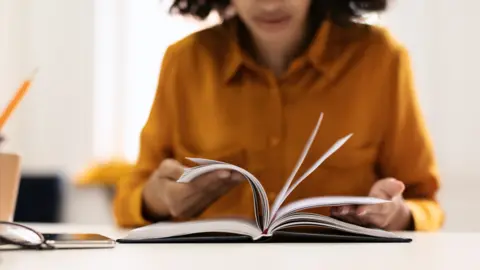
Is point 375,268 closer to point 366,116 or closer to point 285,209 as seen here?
point 285,209

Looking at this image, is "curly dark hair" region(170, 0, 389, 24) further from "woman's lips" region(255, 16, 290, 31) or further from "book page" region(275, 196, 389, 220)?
"book page" region(275, 196, 389, 220)

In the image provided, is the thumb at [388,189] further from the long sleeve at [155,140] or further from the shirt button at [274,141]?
the long sleeve at [155,140]

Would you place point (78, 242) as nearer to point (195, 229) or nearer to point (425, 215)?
point (195, 229)

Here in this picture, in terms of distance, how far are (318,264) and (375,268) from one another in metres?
0.05

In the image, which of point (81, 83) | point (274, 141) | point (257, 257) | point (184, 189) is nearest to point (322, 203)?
point (257, 257)

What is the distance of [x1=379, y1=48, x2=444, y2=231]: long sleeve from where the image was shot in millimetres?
1149

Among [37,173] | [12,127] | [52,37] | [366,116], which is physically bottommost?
[37,173]

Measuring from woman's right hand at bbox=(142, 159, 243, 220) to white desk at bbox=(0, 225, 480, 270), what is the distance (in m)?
0.19

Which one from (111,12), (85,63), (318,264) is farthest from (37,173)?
(318,264)

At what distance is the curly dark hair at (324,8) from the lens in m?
1.25

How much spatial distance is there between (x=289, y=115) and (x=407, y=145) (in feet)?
0.72

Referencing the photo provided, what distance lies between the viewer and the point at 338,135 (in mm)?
1152

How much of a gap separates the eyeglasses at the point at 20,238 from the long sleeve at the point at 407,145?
67 cm

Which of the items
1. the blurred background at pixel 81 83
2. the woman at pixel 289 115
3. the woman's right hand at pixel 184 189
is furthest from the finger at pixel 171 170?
the blurred background at pixel 81 83
